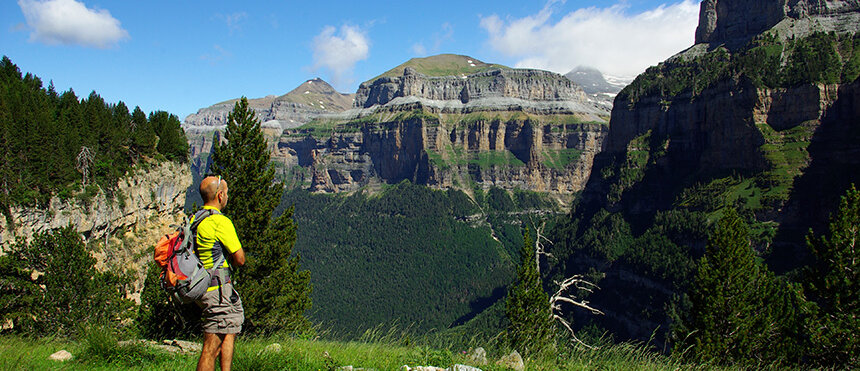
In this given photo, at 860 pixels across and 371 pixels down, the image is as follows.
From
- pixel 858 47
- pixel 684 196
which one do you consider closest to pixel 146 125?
pixel 684 196

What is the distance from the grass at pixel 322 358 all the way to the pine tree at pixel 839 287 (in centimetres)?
1588

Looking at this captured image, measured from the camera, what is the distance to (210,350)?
690 cm

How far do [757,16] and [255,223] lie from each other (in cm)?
14917

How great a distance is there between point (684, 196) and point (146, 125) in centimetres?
9987

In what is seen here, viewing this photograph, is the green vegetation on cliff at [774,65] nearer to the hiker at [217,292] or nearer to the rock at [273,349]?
the rock at [273,349]

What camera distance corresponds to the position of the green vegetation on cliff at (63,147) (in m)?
32.3

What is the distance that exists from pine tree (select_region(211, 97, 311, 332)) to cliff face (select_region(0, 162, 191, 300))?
50.0 feet

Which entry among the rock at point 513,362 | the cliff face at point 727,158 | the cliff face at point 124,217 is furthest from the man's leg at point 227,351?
the cliff face at point 727,158

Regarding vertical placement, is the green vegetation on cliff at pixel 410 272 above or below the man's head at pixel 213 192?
below

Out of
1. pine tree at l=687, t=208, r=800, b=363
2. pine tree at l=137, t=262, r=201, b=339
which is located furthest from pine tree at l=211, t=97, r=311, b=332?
pine tree at l=687, t=208, r=800, b=363

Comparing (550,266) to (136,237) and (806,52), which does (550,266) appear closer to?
(806,52)

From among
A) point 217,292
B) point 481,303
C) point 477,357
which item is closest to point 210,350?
point 217,292

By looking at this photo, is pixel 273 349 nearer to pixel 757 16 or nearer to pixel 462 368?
pixel 462 368

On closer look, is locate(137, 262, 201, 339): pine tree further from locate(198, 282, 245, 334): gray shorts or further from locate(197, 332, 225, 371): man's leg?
locate(197, 332, 225, 371): man's leg
